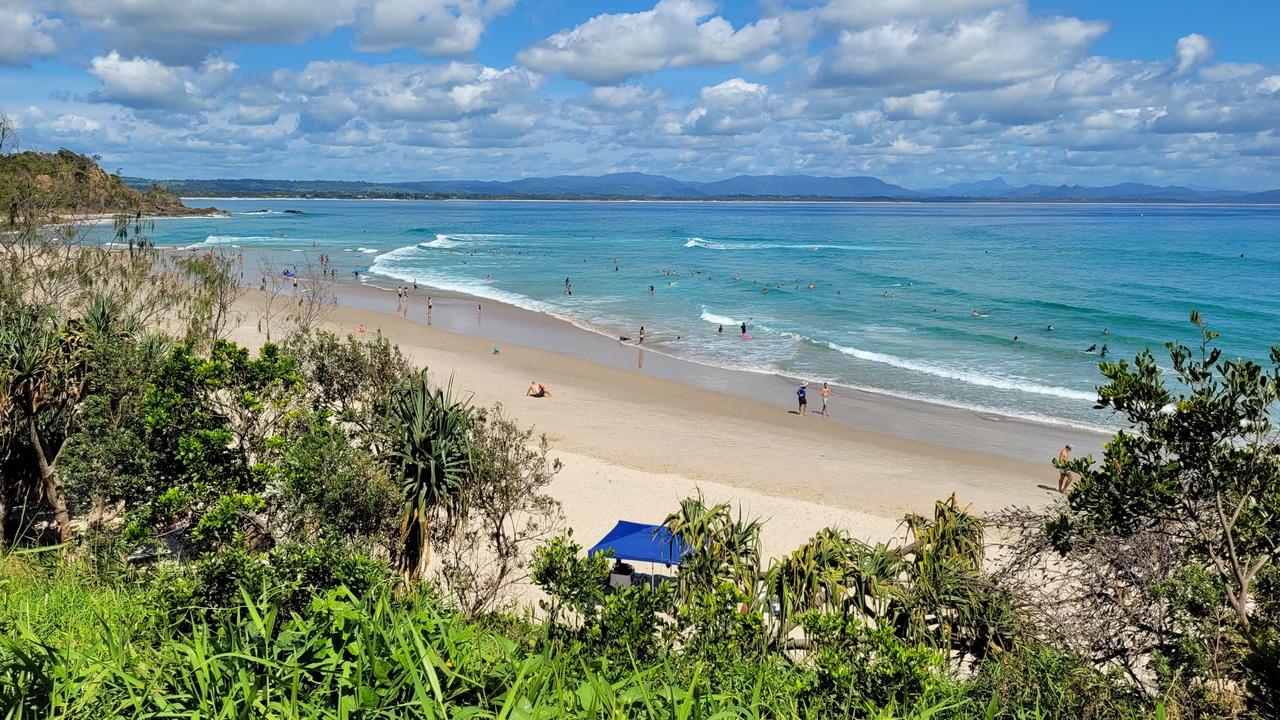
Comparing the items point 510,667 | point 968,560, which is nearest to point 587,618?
point 510,667

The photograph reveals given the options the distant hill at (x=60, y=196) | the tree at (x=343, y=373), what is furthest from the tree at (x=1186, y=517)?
the distant hill at (x=60, y=196)

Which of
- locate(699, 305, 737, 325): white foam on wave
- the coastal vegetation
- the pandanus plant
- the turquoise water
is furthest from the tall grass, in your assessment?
locate(699, 305, 737, 325): white foam on wave

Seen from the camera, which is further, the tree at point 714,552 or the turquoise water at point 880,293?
the turquoise water at point 880,293

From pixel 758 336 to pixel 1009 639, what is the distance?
113ft

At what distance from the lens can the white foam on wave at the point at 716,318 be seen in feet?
151

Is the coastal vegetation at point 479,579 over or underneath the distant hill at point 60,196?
underneath

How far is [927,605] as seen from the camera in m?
8.88

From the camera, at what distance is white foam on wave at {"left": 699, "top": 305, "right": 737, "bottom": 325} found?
151ft

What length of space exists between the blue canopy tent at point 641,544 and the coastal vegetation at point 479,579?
1573 mm

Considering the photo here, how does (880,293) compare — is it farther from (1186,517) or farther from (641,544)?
(1186,517)

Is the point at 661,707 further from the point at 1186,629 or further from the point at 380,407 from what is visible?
the point at 380,407

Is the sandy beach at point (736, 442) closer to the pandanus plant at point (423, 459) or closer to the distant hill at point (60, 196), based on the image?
the pandanus plant at point (423, 459)

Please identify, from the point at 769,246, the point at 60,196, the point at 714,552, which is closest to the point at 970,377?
the point at 714,552

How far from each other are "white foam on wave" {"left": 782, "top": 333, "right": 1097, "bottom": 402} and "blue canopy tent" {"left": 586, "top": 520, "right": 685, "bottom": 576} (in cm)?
2147
